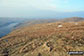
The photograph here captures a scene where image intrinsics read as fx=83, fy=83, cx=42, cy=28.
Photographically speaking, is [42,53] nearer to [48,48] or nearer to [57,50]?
[48,48]

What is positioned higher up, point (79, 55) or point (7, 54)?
point (79, 55)

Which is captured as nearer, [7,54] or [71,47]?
[71,47]

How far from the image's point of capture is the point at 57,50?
16.1 m

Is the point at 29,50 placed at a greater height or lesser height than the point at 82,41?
lesser

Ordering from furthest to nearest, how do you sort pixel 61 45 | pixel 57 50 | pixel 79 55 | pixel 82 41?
1. pixel 82 41
2. pixel 61 45
3. pixel 57 50
4. pixel 79 55

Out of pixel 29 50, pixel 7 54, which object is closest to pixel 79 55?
pixel 29 50

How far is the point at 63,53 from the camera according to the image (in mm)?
15031

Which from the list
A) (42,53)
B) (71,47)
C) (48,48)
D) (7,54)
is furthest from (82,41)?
(7,54)

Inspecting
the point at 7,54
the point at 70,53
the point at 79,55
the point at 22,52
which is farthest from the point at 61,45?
the point at 7,54

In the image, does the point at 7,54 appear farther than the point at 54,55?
Yes

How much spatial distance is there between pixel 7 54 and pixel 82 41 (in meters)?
17.0

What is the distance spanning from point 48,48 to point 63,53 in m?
3.28

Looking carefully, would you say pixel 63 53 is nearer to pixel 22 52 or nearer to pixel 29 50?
pixel 29 50

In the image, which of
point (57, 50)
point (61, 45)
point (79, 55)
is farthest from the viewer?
point (61, 45)
